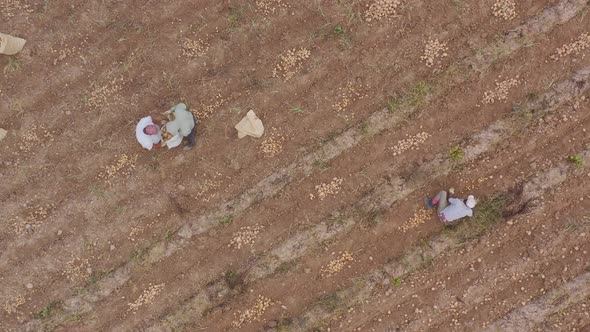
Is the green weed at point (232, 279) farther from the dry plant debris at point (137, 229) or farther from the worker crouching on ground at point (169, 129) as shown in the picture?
the worker crouching on ground at point (169, 129)

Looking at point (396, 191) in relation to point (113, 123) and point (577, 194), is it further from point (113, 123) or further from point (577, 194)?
point (113, 123)

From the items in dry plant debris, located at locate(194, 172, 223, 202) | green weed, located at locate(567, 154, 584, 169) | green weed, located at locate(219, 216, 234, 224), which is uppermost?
green weed, located at locate(567, 154, 584, 169)

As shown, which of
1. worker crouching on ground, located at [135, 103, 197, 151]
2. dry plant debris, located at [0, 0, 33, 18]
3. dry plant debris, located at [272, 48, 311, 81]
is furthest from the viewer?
dry plant debris, located at [0, 0, 33, 18]

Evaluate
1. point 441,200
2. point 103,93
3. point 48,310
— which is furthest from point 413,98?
point 48,310

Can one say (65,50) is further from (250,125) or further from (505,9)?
(505,9)

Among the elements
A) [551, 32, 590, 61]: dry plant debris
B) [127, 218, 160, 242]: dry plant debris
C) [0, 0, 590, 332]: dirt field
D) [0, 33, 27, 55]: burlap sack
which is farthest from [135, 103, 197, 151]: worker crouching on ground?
[551, 32, 590, 61]: dry plant debris

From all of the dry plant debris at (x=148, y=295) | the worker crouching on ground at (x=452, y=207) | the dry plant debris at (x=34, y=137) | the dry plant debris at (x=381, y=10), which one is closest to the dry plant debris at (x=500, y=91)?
the worker crouching on ground at (x=452, y=207)

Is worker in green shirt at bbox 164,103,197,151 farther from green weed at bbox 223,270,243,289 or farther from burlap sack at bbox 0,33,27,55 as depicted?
burlap sack at bbox 0,33,27,55
